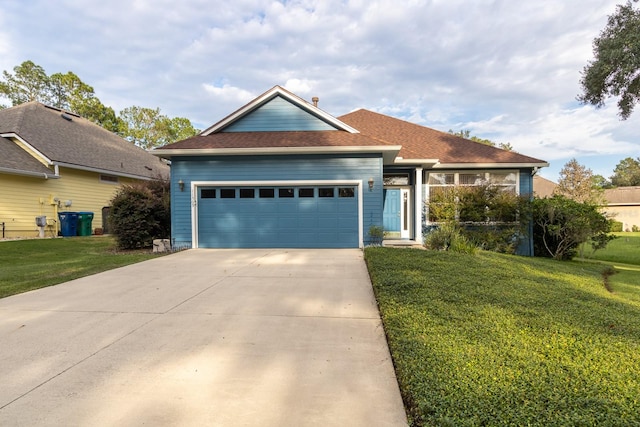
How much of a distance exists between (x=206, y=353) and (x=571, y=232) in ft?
38.9

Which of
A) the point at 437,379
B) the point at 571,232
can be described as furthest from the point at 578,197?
the point at 437,379

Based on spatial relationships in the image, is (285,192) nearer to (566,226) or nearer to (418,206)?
(418,206)

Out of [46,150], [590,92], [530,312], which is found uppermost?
[590,92]

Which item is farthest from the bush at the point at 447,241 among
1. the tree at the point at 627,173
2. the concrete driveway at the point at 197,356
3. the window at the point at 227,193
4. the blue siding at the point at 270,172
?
the tree at the point at 627,173

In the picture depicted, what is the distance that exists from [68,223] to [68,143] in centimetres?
483

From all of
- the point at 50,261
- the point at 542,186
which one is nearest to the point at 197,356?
the point at 50,261

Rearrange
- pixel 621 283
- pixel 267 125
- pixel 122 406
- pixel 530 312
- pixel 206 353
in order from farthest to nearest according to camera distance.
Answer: pixel 267 125
pixel 621 283
pixel 530 312
pixel 206 353
pixel 122 406

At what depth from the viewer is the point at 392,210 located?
12312 mm

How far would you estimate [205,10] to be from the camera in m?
10.3

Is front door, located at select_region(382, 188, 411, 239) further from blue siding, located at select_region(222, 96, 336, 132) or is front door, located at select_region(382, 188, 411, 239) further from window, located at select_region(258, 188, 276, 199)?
window, located at select_region(258, 188, 276, 199)

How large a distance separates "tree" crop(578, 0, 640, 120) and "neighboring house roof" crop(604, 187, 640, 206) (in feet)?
90.6

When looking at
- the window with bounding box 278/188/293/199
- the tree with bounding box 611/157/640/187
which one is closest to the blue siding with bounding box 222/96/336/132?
the window with bounding box 278/188/293/199

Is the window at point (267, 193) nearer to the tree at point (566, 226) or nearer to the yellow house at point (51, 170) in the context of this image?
the yellow house at point (51, 170)

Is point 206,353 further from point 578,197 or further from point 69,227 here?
point 578,197
